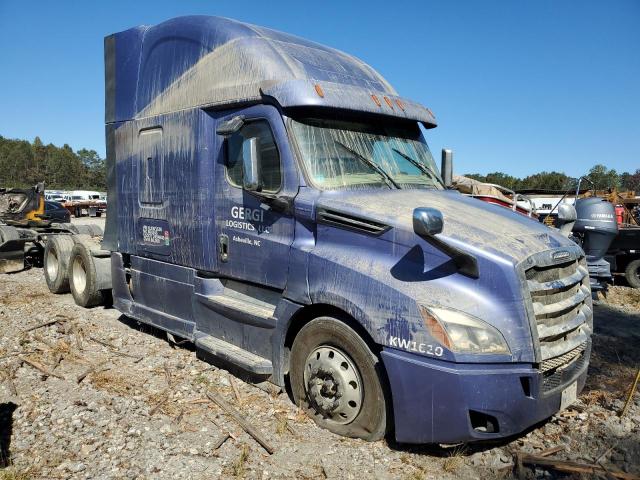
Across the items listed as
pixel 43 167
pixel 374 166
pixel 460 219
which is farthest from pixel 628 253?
pixel 43 167

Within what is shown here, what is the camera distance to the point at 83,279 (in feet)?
27.5

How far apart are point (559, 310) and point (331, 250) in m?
1.72

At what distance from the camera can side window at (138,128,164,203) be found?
234 inches

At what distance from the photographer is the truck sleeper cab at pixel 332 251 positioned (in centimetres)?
338

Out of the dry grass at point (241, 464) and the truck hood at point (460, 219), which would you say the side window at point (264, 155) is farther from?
the dry grass at point (241, 464)

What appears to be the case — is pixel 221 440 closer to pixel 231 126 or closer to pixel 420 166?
pixel 231 126

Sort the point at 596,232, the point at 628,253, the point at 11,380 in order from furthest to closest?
the point at 628,253
the point at 596,232
the point at 11,380

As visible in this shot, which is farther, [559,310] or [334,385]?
[334,385]

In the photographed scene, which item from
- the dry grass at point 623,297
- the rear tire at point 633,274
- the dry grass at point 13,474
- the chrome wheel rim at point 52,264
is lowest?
the dry grass at point 623,297

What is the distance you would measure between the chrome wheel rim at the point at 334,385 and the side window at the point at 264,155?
152 centimetres

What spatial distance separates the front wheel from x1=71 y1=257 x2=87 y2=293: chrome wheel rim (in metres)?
5.43

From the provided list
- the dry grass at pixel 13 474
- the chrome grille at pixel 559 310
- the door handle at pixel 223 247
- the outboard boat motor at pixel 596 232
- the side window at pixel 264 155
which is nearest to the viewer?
the dry grass at pixel 13 474

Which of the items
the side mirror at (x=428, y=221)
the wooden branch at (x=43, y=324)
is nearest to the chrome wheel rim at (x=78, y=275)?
the wooden branch at (x=43, y=324)

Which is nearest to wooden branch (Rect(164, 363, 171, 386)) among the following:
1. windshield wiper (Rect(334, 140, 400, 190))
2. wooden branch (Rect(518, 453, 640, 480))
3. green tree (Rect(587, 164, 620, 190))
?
windshield wiper (Rect(334, 140, 400, 190))
